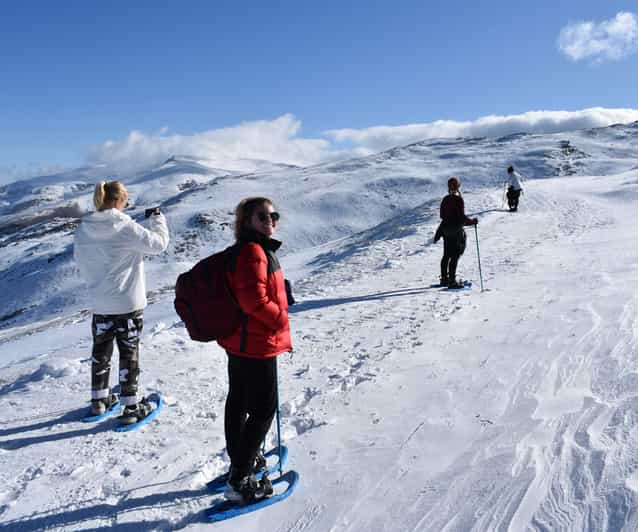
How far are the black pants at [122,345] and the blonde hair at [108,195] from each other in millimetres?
1041

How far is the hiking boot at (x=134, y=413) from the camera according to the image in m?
4.69

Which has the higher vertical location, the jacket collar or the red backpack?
the jacket collar

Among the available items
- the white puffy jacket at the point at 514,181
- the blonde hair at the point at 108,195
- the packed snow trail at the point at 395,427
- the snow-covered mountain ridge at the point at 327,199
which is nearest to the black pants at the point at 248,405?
the packed snow trail at the point at 395,427

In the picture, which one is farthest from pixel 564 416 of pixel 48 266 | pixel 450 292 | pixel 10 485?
pixel 48 266

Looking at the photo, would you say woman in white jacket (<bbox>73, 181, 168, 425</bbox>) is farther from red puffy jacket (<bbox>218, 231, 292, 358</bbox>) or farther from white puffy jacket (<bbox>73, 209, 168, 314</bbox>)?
red puffy jacket (<bbox>218, 231, 292, 358</bbox>)

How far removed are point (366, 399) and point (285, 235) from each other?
37898 millimetres

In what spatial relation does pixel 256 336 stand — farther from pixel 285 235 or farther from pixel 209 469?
pixel 285 235

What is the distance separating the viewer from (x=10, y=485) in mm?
3803

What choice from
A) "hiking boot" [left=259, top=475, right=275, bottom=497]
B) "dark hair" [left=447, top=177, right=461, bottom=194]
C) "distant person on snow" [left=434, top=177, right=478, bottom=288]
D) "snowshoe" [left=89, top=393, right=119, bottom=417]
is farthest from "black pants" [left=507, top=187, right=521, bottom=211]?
"hiking boot" [left=259, top=475, right=275, bottom=497]

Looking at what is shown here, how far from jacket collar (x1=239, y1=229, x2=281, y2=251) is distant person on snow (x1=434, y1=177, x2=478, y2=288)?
23.4 ft

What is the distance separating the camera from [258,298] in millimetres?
3064

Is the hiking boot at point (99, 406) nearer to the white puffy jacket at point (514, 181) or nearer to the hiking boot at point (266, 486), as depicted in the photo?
the hiking boot at point (266, 486)

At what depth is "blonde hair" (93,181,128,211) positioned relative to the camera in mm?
4391

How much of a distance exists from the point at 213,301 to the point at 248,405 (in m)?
0.78
